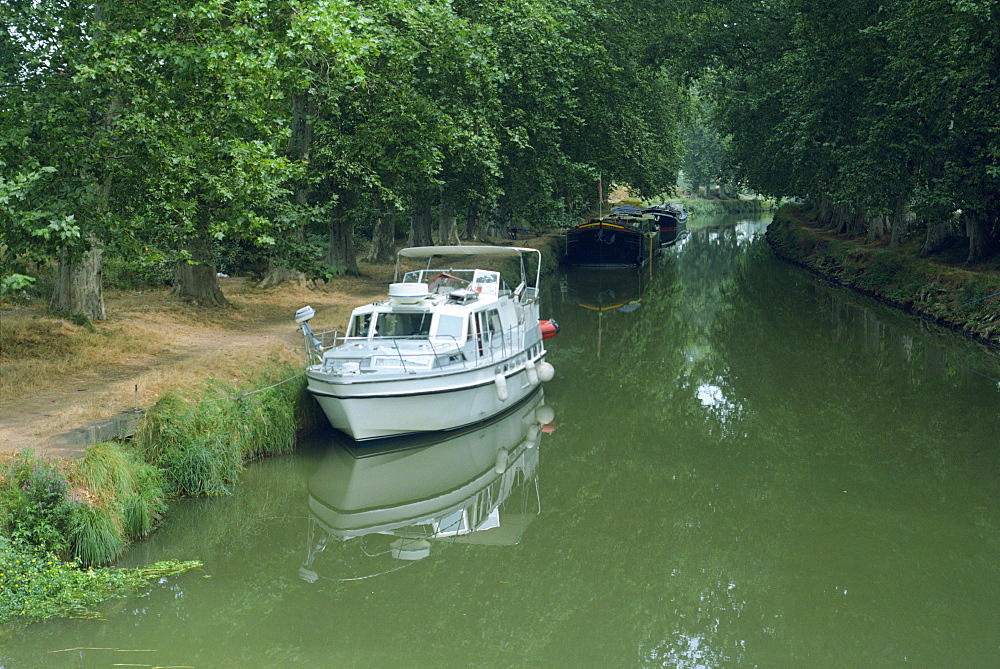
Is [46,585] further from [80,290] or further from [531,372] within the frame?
[531,372]

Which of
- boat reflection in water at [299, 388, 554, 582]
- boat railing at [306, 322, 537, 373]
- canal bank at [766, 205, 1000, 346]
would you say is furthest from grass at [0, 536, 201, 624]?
canal bank at [766, 205, 1000, 346]

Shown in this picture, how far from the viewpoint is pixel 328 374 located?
1706 centimetres

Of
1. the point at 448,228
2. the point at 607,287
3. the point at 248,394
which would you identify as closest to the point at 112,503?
the point at 248,394

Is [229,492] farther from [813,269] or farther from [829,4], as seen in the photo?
[813,269]

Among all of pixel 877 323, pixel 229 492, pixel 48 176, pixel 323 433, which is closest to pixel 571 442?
pixel 323 433

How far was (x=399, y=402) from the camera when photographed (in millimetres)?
17297

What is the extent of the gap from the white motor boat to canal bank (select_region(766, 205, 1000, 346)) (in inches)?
565

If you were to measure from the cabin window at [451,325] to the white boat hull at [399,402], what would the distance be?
90 centimetres

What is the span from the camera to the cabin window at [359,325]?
19422 millimetres

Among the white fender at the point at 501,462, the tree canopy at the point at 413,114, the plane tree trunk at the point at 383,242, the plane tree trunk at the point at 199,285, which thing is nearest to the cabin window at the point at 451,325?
the white fender at the point at 501,462

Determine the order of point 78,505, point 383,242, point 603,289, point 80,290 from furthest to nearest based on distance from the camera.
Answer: point 603,289 → point 383,242 → point 80,290 → point 78,505

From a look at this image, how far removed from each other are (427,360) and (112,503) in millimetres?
6851

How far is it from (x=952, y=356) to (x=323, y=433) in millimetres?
17336

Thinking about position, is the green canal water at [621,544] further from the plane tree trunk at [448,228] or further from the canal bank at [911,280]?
the plane tree trunk at [448,228]
